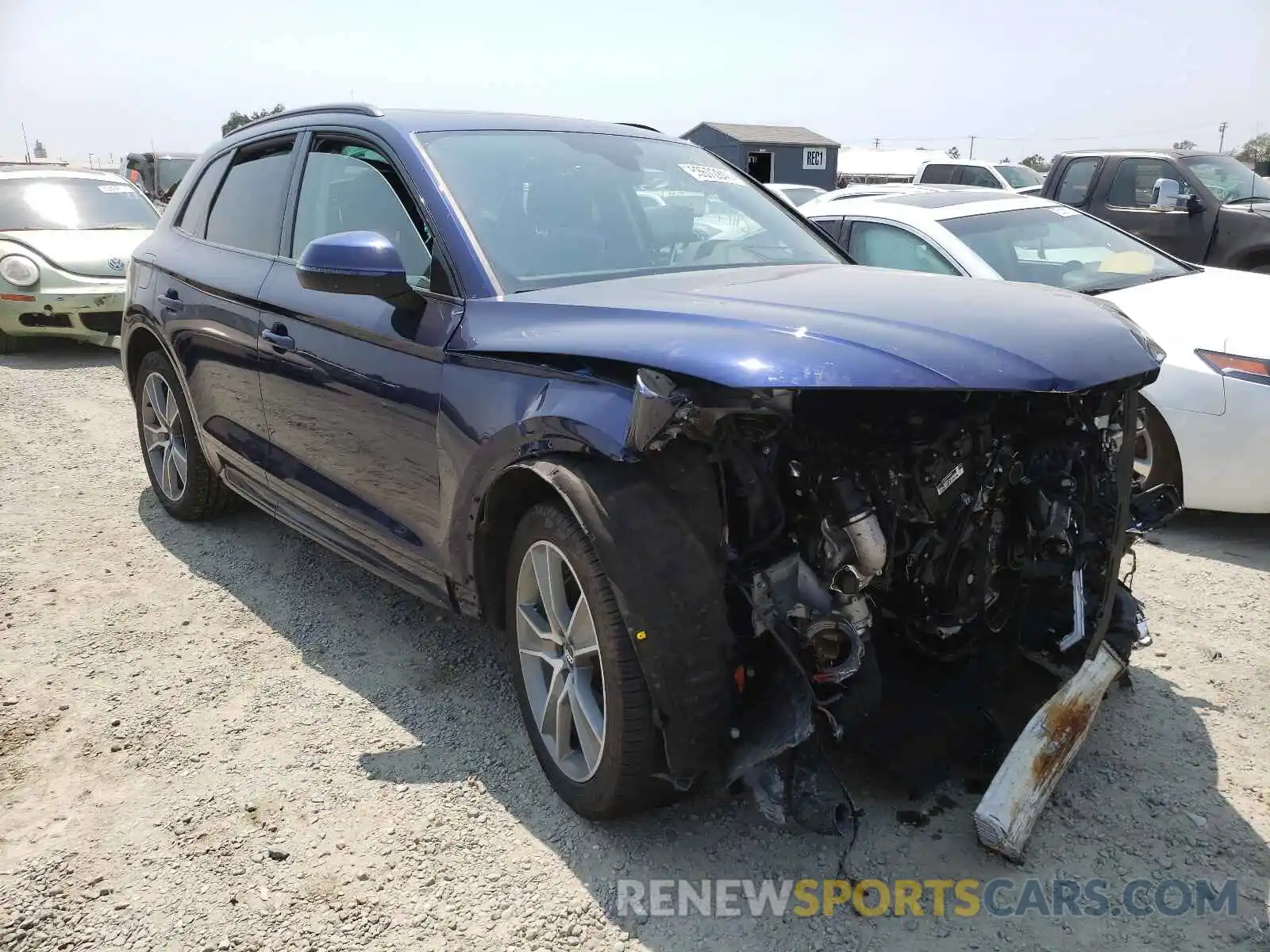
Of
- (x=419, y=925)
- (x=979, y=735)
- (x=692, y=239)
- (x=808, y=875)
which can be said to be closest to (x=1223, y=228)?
(x=692, y=239)

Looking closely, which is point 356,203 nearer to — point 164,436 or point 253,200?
point 253,200

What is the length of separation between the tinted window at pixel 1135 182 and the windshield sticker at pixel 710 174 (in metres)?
6.04

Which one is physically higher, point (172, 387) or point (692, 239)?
point (692, 239)

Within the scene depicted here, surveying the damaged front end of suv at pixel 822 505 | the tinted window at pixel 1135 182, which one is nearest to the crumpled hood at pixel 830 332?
the damaged front end of suv at pixel 822 505

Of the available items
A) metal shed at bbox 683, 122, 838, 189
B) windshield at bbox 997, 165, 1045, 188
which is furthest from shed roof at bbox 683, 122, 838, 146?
windshield at bbox 997, 165, 1045, 188

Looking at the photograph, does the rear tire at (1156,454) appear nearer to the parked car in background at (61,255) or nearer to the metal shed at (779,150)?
the parked car in background at (61,255)

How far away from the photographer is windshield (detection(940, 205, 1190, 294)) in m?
5.23

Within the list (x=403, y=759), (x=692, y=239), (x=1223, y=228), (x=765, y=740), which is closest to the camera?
(x=765, y=740)

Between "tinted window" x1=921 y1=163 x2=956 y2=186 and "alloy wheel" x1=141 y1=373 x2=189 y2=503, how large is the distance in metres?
13.2

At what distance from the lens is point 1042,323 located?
2328 mm

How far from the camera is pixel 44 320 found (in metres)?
9.28

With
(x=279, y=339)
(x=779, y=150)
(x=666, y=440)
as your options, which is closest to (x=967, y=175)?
(x=279, y=339)

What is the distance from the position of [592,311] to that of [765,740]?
1.15 m

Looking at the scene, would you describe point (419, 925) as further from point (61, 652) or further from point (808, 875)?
point (61, 652)
